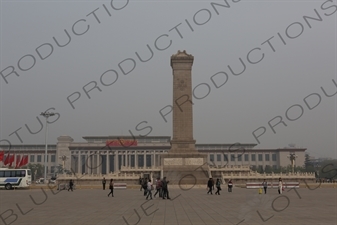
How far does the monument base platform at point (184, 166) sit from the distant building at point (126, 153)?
50324 mm

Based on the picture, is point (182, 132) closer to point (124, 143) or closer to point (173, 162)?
point (173, 162)

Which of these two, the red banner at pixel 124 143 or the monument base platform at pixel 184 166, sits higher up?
the red banner at pixel 124 143

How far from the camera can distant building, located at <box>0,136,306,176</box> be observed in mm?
101938

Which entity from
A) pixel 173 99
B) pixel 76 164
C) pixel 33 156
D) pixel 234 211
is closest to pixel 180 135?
pixel 173 99

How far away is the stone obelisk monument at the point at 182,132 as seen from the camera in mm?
46625

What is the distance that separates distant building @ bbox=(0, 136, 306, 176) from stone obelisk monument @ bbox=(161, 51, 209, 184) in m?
50.1

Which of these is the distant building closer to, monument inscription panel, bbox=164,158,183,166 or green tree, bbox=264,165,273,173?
green tree, bbox=264,165,273,173

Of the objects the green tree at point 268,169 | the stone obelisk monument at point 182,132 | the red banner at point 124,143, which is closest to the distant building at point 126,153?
the red banner at point 124,143

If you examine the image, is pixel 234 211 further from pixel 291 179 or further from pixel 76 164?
pixel 76 164

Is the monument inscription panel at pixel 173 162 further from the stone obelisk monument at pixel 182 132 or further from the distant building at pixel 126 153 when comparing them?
the distant building at pixel 126 153

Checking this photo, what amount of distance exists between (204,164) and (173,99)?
335 inches

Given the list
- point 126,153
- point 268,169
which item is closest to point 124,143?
point 126,153

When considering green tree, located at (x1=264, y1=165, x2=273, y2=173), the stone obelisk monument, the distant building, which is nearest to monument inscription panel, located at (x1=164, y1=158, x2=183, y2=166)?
the stone obelisk monument

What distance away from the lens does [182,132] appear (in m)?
48.2
